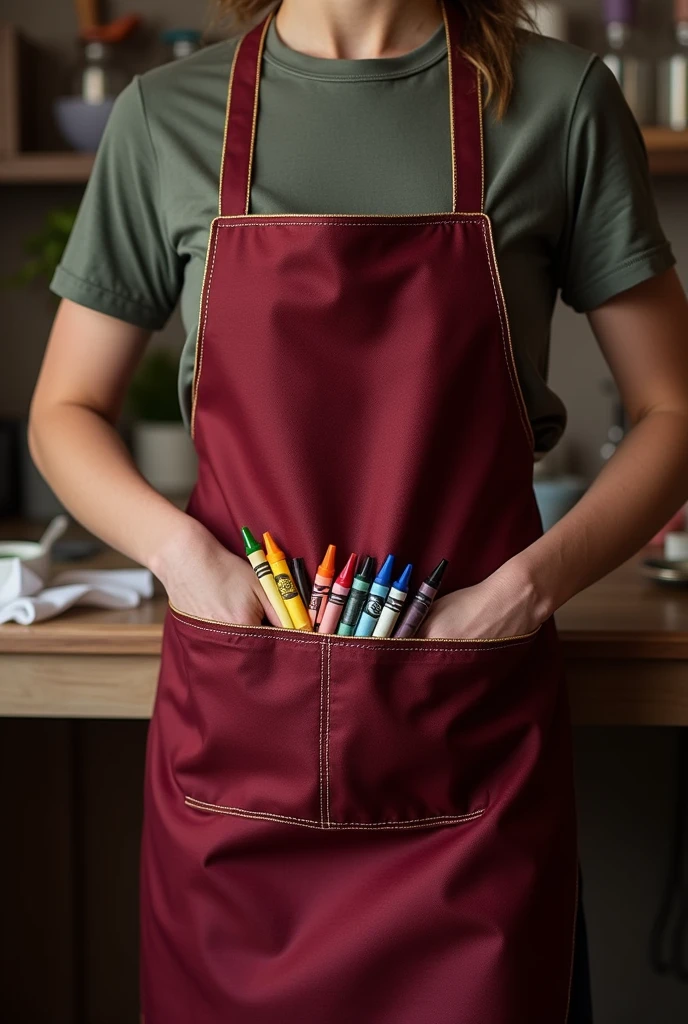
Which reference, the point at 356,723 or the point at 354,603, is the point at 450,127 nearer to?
the point at 354,603

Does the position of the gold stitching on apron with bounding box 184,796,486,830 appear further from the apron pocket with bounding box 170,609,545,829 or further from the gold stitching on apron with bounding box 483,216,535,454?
the gold stitching on apron with bounding box 483,216,535,454

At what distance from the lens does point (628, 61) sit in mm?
2238

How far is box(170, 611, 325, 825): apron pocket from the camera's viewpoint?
3.52 feet

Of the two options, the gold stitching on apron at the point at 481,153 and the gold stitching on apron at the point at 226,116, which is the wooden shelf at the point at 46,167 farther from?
the gold stitching on apron at the point at 481,153

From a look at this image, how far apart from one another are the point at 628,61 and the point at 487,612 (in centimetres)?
156

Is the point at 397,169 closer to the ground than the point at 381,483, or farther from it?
farther from it

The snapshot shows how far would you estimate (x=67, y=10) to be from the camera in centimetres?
246

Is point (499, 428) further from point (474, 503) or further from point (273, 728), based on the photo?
point (273, 728)

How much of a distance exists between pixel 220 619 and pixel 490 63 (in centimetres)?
62

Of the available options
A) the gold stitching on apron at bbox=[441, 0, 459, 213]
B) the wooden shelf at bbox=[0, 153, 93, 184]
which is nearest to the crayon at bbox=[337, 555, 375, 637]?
the gold stitching on apron at bbox=[441, 0, 459, 213]

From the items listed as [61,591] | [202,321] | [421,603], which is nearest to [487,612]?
[421,603]

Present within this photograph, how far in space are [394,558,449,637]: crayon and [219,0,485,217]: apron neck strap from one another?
0.36m

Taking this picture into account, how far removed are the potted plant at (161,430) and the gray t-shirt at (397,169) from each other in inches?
44.5

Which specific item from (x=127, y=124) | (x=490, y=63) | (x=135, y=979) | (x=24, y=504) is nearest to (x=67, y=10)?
(x=24, y=504)
